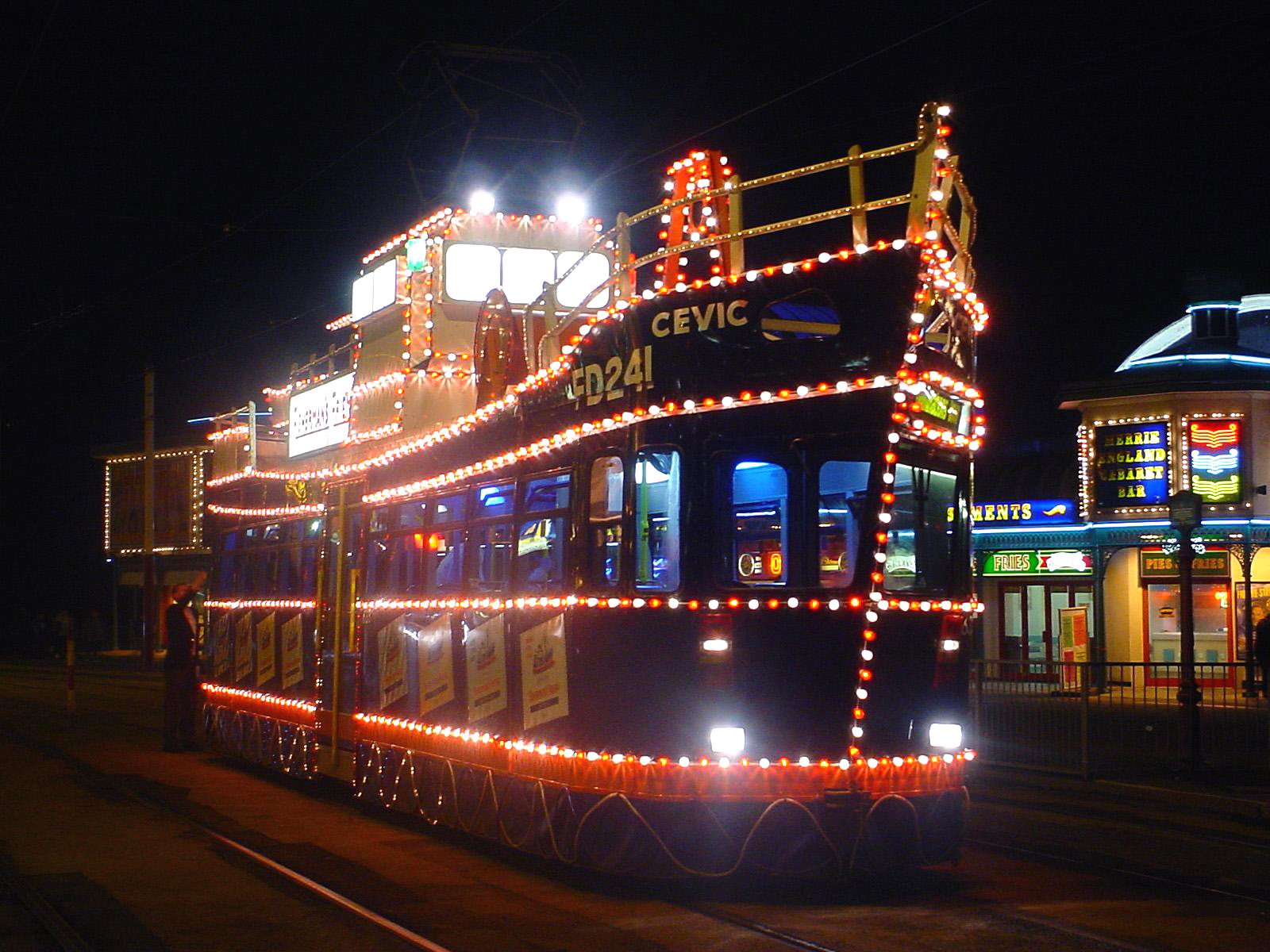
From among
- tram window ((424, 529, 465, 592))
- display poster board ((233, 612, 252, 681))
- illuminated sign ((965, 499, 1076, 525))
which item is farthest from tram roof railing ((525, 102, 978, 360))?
illuminated sign ((965, 499, 1076, 525))

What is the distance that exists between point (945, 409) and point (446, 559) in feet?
13.6

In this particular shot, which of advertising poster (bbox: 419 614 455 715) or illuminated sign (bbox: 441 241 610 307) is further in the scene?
illuminated sign (bbox: 441 241 610 307)

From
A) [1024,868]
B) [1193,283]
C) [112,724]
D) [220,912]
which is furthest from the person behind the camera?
[1193,283]

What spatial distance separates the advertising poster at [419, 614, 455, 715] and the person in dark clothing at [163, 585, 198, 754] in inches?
281

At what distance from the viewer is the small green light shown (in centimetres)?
1259

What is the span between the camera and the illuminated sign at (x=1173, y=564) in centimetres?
2778

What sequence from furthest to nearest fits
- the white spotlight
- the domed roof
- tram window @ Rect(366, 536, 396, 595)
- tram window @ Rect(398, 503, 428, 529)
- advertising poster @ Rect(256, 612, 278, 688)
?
A: 1. the domed roof
2. advertising poster @ Rect(256, 612, 278, 688)
3. the white spotlight
4. tram window @ Rect(366, 536, 396, 595)
5. tram window @ Rect(398, 503, 428, 529)

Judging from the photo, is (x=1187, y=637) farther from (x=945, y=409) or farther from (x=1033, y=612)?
(x=1033, y=612)

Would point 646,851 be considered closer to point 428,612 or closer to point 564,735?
point 564,735

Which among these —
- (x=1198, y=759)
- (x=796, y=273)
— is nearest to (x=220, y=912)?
(x=796, y=273)

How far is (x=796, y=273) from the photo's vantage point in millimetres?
8133

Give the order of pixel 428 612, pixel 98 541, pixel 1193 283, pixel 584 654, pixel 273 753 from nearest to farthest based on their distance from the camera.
Answer: pixel 584 654 < pixel 428 612 < pixel 273 753 < pixel 1193 283 < pixel 98 541

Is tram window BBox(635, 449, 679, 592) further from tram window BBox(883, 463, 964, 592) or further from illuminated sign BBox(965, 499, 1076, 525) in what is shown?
illuminated sign BBox(965, 499, 1076, 525)

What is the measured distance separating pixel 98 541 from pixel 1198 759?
2079 inches
